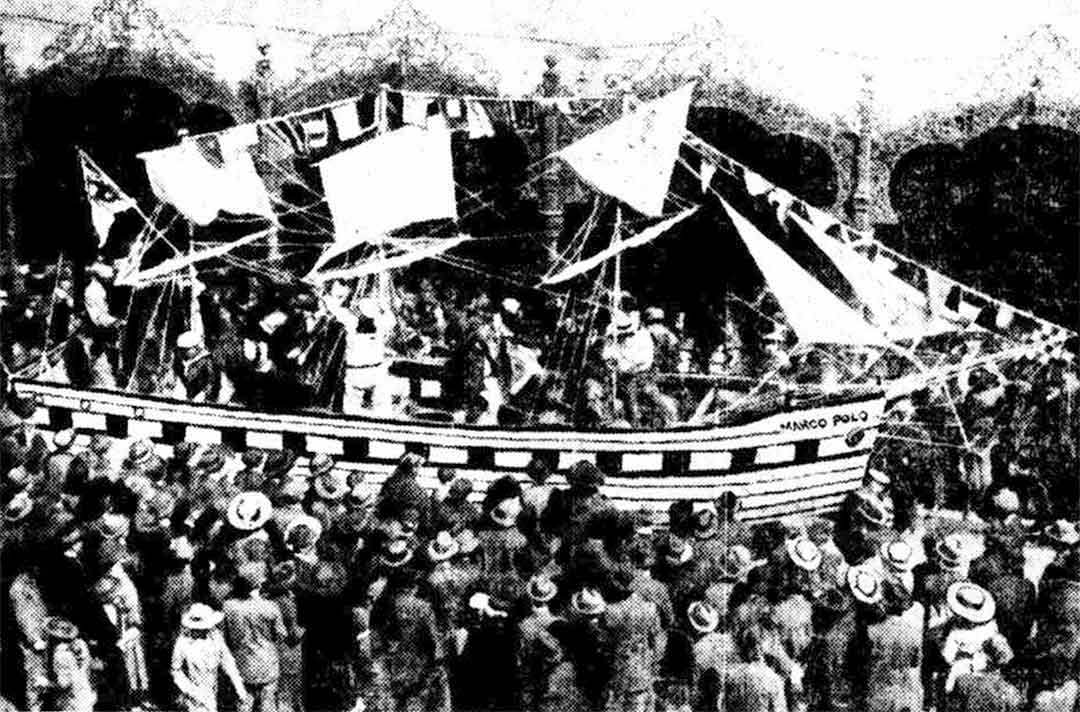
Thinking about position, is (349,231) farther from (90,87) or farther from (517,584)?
(517,584)

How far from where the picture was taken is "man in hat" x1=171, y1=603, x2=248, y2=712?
18.5 feet

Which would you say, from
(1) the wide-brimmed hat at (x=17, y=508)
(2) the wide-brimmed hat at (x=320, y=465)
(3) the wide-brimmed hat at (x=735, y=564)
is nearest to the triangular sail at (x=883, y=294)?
(3) the wide-brimmed hat at (x=735, y=564)

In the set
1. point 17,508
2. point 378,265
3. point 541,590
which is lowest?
point 541,590

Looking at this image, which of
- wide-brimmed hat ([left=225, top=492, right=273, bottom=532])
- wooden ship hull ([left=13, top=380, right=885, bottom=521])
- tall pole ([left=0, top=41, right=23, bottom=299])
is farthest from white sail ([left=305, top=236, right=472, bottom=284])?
wide-brimmed hat ([left=225, top=492, right=273, bottom=532])

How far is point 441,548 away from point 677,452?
2696mm

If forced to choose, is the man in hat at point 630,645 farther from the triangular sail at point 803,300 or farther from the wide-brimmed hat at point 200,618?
the triangular sail at point 803,300

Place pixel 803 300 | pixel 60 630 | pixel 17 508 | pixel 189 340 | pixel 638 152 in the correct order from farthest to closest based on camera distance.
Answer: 1. pixel 189 340
2. pixel 638 152
3. pixel 803 300
4. pixel 17 508
5. pixel 60 630

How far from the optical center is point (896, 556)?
6.10 metres

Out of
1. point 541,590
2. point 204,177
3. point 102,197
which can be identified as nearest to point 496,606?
point 541,590

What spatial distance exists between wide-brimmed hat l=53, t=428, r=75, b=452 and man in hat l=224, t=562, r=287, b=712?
8.84 ft

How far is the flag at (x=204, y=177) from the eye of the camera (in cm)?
931

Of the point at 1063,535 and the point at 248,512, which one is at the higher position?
the point at 248,512

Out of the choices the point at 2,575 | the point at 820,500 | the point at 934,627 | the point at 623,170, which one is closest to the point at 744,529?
the point at 934,627

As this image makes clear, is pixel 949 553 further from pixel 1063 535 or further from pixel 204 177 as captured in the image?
pixel 204 177
